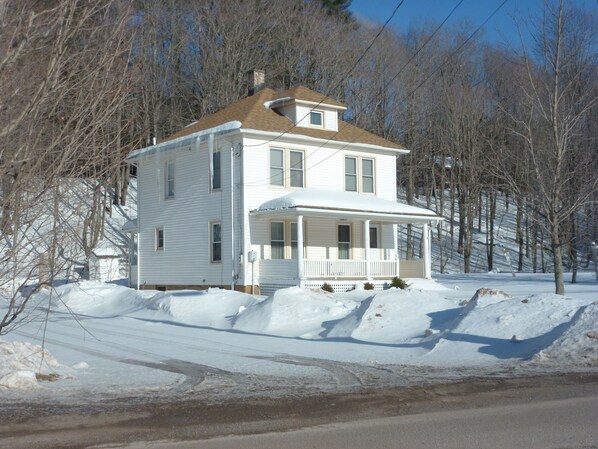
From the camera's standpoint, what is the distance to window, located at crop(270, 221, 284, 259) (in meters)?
29.7

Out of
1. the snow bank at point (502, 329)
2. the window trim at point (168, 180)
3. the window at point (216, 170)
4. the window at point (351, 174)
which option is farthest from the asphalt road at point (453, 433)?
the window trim at point (168, 180)

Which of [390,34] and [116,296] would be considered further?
[390,34]

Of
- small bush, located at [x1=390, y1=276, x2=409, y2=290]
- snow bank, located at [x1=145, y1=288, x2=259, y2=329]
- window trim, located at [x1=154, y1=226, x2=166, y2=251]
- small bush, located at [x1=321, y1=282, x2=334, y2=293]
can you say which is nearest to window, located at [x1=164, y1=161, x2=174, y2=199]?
window trim, located at [x1=154, y1=226, x2=166, y2=251]

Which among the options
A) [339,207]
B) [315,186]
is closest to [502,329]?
[339,207]

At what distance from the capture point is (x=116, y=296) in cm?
2680

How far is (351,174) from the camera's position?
32.0m

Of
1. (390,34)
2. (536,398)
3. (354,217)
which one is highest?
(390,34)

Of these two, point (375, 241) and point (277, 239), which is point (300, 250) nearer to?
point (277, 239)

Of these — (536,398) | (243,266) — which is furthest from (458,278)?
(536,398)

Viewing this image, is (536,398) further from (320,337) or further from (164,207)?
(164,207)

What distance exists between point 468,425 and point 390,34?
5216 centimetres

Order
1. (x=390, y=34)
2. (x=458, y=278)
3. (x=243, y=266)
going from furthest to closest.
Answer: (x=390, y=34) < (x=458, y=278) < (x=243, y=266)

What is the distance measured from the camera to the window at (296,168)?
30141mm

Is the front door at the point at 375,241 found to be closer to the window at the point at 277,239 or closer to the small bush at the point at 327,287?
the window at the point at 277,239
